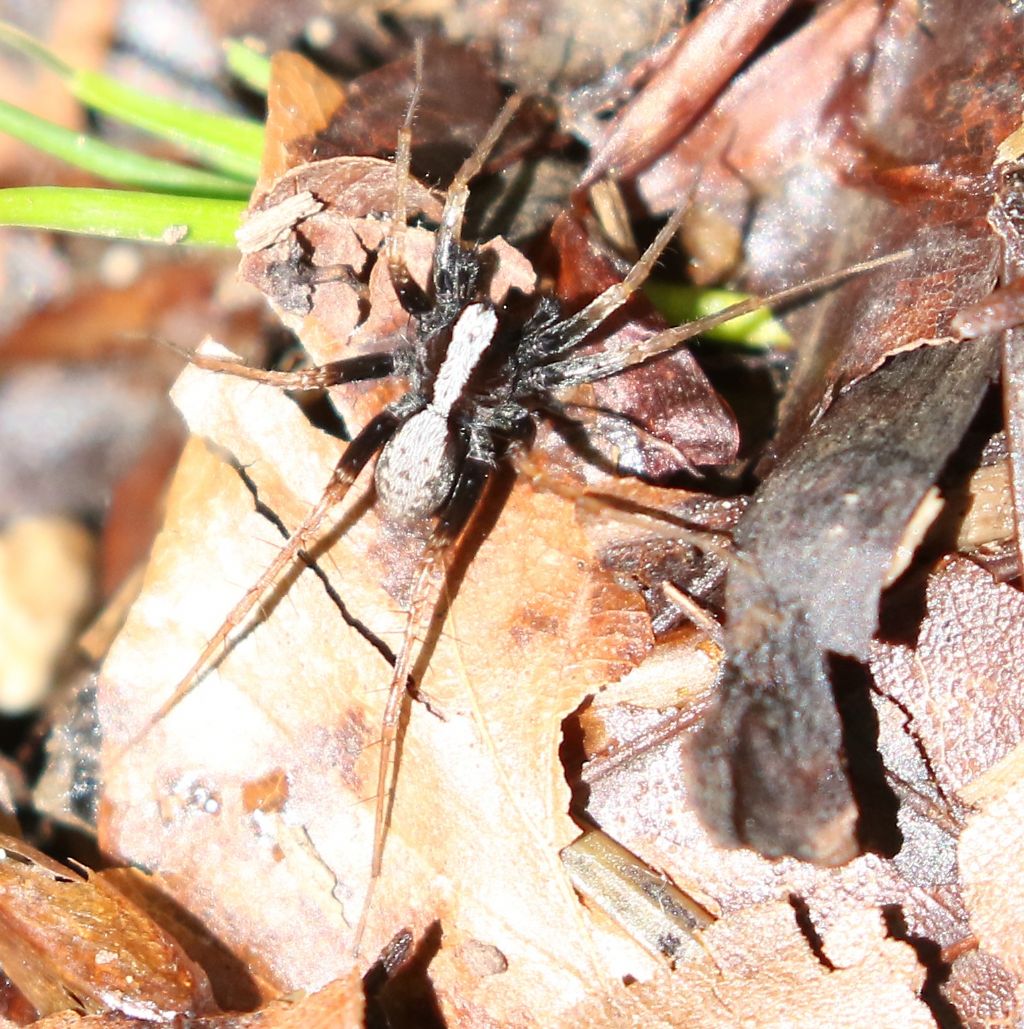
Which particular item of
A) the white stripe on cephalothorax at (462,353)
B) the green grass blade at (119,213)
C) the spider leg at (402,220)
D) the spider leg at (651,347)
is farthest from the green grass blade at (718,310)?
the green grass blade at (119,213)

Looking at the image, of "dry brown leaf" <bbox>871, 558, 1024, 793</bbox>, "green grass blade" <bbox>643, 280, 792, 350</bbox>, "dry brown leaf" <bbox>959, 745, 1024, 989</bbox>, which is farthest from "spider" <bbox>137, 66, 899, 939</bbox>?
"dry brown leaf" <bbox>959, 745, 1024, 989</bbox>

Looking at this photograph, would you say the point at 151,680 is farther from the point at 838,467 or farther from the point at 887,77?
the point at 887,77

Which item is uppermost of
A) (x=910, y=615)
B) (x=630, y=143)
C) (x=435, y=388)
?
(x=630, y=143)

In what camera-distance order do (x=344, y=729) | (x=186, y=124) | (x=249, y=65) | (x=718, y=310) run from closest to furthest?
(x=344, y=729) → (x=718, y=310) → (x=186, y=124) → (x=249, y=65)

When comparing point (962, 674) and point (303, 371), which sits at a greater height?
point (962, 674)

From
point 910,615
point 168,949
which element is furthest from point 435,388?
point 168,949

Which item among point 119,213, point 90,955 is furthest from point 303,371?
point 90,955

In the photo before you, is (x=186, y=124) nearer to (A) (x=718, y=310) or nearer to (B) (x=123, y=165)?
(B) (x=123, y=165)
